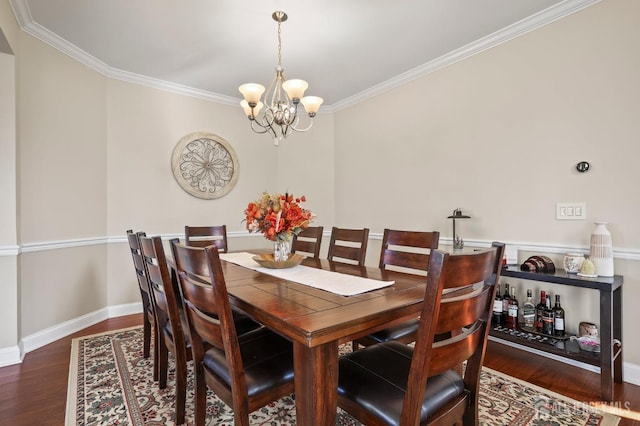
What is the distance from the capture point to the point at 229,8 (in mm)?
2275

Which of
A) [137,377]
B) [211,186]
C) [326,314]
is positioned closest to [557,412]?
[326,314]

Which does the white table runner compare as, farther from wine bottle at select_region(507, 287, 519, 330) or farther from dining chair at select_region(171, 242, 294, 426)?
wine bottle at select_region(507, 287, 519, 330)

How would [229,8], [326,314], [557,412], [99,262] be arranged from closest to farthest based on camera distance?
[326,314] → [557,412] → [229,8] → [99,262]

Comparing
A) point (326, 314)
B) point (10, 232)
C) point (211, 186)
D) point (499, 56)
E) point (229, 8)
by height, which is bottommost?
point (326, 314)

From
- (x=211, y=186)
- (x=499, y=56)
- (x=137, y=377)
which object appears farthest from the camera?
(x=211, y=186)

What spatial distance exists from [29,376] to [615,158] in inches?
162

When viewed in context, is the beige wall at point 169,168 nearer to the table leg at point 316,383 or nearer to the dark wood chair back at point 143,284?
the dark wood chair back at point 143,284

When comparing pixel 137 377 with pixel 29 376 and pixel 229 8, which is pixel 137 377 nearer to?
pixel 29 376

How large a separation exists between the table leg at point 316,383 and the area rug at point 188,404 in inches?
29.2

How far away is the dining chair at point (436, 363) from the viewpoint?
922mm

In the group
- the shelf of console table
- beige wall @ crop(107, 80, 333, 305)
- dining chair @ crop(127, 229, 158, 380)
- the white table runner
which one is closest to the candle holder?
the shelf of console table

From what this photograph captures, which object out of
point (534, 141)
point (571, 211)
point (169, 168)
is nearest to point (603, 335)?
point (571, 211)

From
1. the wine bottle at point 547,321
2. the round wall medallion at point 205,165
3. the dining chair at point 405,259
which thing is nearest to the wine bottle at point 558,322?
the wine bottle at point 547,321

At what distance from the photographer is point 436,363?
98 cm
